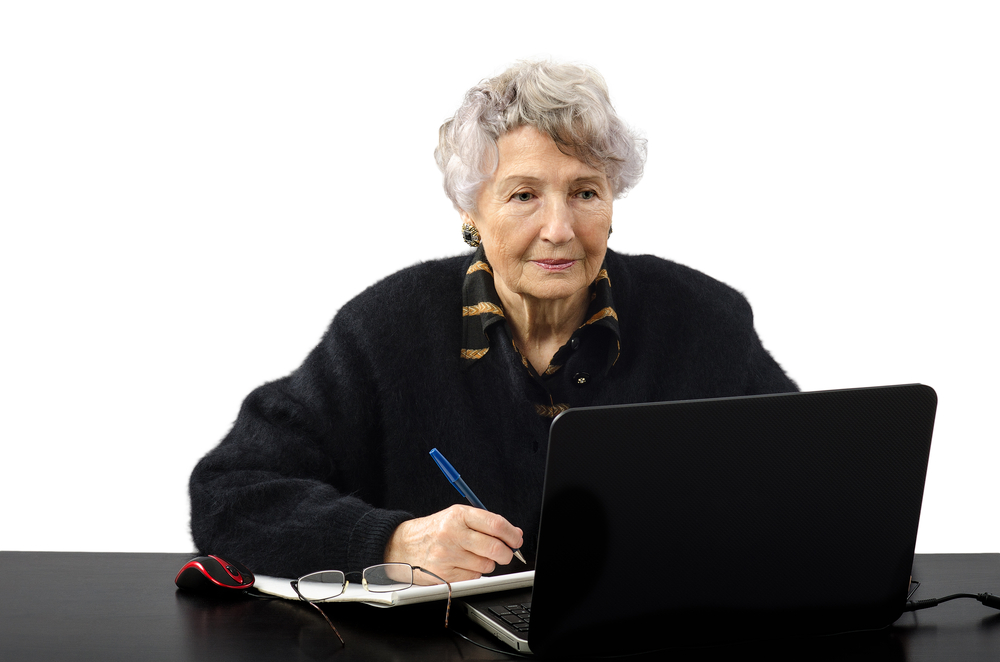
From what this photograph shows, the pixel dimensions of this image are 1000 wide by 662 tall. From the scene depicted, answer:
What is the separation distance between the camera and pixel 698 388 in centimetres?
184

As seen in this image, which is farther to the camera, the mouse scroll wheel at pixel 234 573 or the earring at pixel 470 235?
the earring at pixel 470 235

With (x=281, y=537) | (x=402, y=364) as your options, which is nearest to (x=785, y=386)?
(x=402, y=364)

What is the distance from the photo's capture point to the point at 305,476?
1623 millimetres

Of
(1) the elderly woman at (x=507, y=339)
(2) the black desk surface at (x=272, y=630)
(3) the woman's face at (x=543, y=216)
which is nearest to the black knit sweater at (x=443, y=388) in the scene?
(1) the elderly woman at (x=507, y=339)

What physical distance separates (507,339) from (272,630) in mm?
811

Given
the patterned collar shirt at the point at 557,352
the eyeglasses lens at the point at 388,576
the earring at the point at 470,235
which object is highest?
the earring at the point at 470,235

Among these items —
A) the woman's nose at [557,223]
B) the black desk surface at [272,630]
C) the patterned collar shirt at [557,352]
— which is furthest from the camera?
the patterned collar shirt at [557,352]

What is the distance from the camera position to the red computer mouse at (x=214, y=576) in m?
1.26

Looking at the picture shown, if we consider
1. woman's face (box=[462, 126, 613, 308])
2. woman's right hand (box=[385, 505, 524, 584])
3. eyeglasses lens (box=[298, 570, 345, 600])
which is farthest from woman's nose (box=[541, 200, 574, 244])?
eyeglasses lens (box=[298, 570, 345, 600])

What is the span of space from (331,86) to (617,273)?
1.37m

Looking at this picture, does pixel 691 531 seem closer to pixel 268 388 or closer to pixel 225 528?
pixel 225 528

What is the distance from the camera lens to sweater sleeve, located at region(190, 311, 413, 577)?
1323mm

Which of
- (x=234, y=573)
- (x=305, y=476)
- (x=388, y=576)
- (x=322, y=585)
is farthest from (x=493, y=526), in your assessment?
(x=305, y=476)

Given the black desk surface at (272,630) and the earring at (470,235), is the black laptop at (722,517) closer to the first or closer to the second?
the black desk surface at (272,630)
